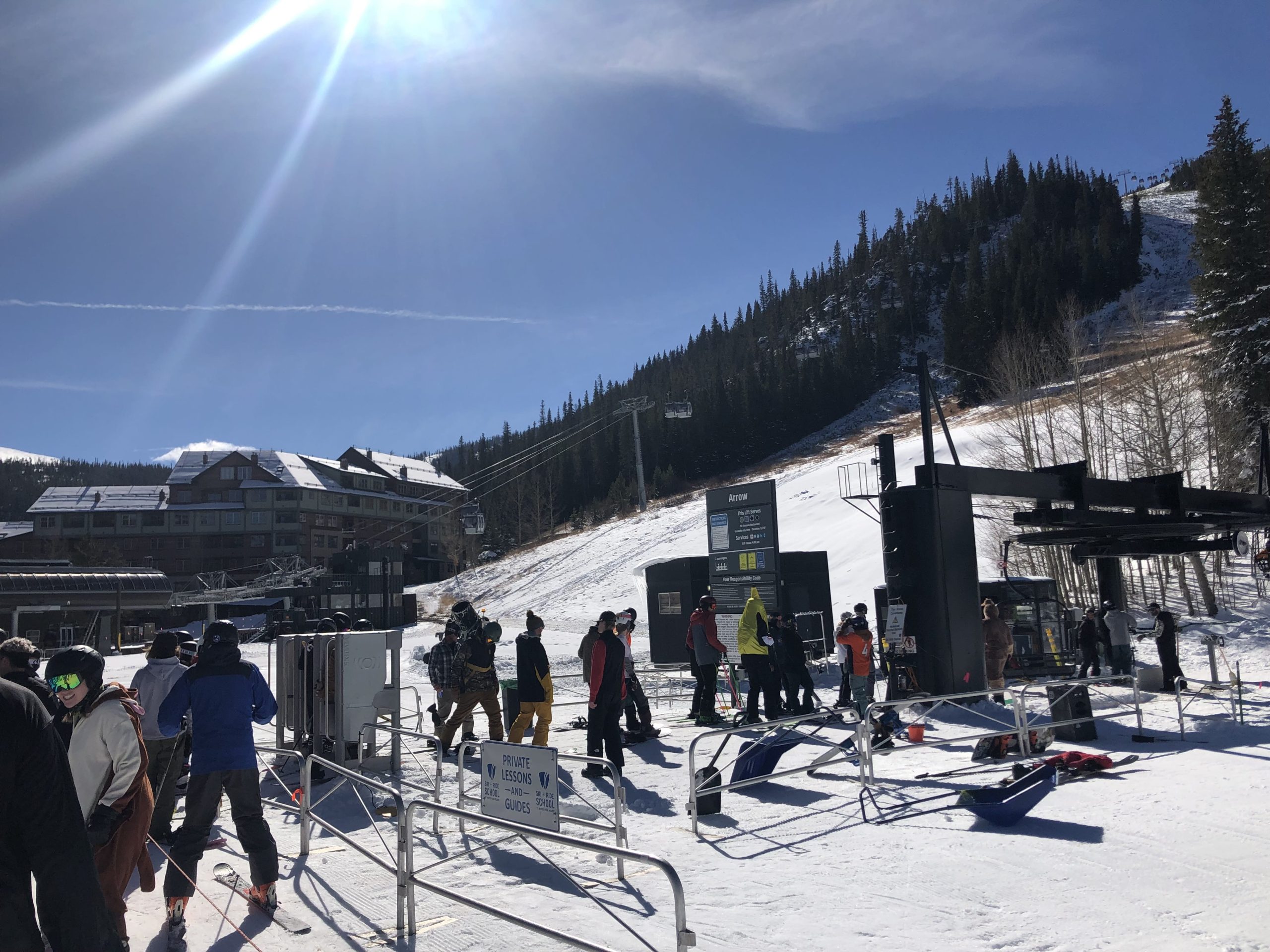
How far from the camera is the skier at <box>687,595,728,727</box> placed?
13.7m

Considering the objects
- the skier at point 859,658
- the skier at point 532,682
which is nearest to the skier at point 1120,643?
the skier at point 859,658

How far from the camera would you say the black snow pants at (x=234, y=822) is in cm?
548

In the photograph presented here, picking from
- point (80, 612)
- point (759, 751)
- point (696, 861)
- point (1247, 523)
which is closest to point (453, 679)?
point (759, 751)

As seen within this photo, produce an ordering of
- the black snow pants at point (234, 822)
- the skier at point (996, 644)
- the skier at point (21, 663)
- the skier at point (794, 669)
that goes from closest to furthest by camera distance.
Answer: the skier at point (21, 663) → the black snow pants at point (234, 822) → the skier at point (794, 669) → the skier at point (996, 644)

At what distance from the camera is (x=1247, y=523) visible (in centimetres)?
1500

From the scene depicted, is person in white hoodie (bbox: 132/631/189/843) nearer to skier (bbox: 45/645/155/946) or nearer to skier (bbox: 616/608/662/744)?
skier (bbox: 45/645/155/946)

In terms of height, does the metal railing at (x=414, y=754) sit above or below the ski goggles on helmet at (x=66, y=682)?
below

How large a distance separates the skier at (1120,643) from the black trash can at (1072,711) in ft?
13.3

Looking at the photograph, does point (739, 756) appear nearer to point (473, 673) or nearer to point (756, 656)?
point (473, 673)

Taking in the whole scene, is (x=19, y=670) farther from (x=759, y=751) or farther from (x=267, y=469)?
(x=267, y=469)

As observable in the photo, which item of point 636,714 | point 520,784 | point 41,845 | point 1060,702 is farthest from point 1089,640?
point 41,845

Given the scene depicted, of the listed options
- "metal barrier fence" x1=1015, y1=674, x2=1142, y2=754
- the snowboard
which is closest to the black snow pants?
the snowboard

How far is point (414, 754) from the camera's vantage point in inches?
428

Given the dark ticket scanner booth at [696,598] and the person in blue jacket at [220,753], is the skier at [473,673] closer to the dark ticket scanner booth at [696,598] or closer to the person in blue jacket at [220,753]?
the person in blue jacket at [220,753]
